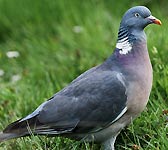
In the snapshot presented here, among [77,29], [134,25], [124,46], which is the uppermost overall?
[134,25]

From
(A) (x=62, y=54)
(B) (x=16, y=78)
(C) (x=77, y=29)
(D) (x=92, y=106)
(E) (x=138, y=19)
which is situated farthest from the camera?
(C) (x=77, y=29)

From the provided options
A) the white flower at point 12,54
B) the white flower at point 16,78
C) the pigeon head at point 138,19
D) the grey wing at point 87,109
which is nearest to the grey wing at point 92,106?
the grey wing at point 87,109

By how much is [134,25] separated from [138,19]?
46 millimetres

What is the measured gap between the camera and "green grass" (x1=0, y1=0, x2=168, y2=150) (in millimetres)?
4250

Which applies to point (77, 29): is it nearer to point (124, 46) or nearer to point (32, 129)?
point (124, 46)

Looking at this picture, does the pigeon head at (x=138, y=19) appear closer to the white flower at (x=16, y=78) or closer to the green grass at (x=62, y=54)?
the green grass at (x=62, y=54)

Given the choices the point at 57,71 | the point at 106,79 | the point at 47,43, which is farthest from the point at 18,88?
the point at 106,79

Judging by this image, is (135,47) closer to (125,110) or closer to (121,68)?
(121,68)

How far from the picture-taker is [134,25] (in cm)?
414

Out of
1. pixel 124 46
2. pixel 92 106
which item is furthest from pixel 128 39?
pixel 92 106

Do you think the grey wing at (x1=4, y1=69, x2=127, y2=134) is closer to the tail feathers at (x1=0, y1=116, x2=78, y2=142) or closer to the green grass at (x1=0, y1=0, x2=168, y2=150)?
the tail feathers at (x1=0, y1=116, x2=78, y2=142)

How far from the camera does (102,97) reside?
13.1ft

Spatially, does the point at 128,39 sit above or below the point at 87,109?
above

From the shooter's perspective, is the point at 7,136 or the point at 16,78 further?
the point at 16,78
